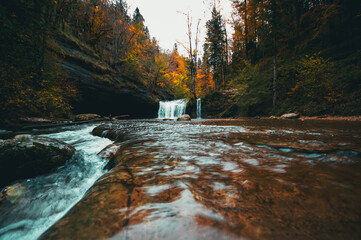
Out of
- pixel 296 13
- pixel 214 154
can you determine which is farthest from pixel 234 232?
pixel 296 13

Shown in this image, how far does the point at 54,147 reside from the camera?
2711 mm

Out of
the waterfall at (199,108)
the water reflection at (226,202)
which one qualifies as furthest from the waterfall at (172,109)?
the water reflection at (226,202)

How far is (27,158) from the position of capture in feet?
7.47

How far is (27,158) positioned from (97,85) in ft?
46.6

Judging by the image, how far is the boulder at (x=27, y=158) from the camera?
2.11 meters

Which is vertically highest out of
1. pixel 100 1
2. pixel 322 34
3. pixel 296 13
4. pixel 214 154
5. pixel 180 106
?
pixel 100 1

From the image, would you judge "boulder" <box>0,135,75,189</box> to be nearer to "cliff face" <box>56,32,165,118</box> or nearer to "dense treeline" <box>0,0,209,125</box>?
"dense treeline" <box>0,0,209,125</box>

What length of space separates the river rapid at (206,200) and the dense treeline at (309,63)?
9.68 meters

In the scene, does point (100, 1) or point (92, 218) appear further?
point (100, 1)

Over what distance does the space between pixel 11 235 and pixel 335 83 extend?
45.3 feet

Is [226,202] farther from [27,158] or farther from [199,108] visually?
[199,108]

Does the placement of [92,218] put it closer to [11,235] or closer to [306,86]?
[11,235]

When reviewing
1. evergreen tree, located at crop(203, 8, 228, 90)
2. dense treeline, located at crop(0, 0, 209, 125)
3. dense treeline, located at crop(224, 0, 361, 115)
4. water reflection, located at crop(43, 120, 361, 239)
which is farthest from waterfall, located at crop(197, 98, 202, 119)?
water reflection, located at crop(43, 120, 361, 239)

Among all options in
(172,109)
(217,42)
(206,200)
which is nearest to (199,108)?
(172,109)
